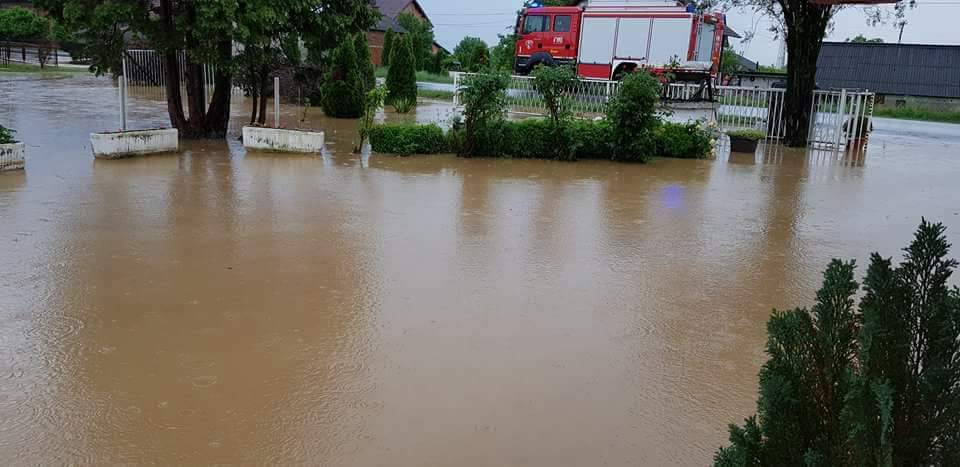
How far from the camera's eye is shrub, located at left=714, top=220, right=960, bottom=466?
162 centimetres

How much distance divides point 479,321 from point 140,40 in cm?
1059

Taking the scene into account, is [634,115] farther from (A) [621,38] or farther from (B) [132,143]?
(A) [621,38]

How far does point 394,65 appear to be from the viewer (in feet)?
69.2

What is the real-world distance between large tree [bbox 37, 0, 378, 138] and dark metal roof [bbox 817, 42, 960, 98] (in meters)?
26.5

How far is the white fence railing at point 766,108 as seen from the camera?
593 inches

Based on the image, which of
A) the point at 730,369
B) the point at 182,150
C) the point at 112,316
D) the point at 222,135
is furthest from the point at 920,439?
the point at 222,135

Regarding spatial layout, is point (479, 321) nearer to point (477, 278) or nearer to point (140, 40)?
point (477, 278)

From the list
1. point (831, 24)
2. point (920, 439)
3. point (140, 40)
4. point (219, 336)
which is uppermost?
point (831, 24)

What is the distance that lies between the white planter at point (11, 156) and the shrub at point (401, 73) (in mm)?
12240

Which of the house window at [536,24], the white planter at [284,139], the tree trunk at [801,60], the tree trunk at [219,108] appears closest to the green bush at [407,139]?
the white planter at [284,139]

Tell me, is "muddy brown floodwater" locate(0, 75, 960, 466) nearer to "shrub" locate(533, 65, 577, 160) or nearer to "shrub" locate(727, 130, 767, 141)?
"shrub" locate(533, 65, 577, 160)

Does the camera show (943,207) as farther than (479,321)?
Yes

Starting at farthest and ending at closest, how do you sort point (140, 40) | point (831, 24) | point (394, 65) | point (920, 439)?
1. point (394, 65)
2. point (831, 24)
3. point (140, 40)
4. point (920, 439)

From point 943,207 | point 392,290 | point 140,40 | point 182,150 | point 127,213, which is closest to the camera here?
point 392,290
